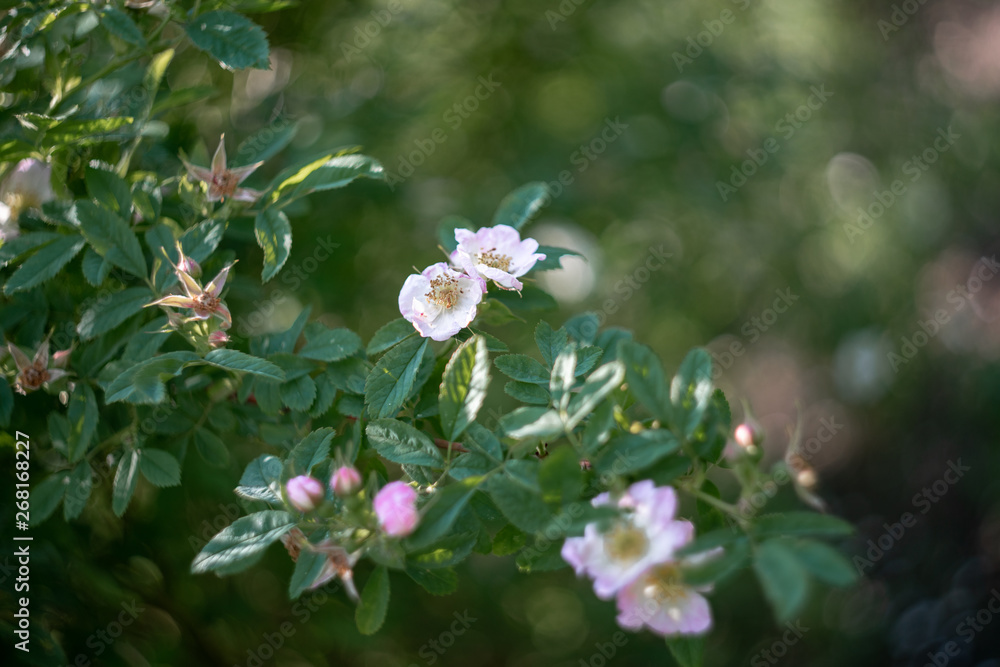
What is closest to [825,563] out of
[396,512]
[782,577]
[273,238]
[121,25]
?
[782,577]

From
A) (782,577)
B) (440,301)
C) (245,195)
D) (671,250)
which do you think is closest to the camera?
(782,577)

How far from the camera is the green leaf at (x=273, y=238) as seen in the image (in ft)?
3.10

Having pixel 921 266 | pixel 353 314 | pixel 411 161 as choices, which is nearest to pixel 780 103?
pixel 921 266

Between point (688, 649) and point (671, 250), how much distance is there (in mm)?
1994

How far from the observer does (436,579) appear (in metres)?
0.89

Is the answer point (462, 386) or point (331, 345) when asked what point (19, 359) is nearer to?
point (331, 345)

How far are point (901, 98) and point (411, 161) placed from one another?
2135 mm

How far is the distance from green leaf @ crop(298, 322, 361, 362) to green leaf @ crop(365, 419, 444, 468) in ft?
0.50

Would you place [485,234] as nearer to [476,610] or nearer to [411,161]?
[411,161]

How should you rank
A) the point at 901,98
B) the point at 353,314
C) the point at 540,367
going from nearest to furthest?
1. the point at 540,367
2. the point at 353,314
3. the point at 901,98

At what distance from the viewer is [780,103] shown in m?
2.48

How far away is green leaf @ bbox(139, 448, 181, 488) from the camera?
3.23ft

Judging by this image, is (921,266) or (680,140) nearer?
(680,140)

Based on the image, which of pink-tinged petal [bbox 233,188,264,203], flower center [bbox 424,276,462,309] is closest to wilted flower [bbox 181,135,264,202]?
pink-tinged petal [bbox 233,188,264,203]
